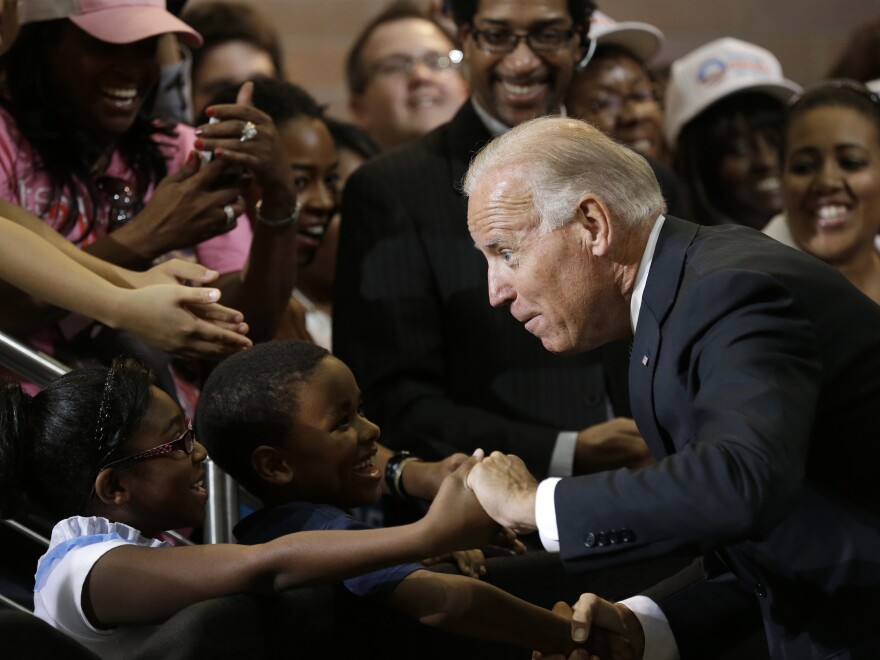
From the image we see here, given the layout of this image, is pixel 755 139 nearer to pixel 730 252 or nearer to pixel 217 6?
pixel 217 6

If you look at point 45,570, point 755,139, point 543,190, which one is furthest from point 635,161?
point 755,139

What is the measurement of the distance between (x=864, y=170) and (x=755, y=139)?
2.14 ft

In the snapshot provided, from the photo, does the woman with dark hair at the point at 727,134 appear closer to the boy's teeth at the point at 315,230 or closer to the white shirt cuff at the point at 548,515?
the boy's teeth at the point at 315,230

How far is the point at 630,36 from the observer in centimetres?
441

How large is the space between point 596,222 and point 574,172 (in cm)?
8

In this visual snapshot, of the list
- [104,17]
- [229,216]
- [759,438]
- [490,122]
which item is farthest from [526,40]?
[759,438]

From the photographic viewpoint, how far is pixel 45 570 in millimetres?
2182

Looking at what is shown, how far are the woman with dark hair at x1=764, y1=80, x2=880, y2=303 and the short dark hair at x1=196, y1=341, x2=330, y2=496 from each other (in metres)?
1.85

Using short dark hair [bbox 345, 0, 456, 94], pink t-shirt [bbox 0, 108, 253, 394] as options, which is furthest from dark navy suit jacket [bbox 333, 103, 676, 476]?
short dark hair [bbox 345, 0, 456, 94]

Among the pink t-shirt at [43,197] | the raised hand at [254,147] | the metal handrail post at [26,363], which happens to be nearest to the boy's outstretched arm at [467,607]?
the metal handrail post at [26,363]

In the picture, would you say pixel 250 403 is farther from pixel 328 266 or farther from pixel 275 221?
pixel 328 266

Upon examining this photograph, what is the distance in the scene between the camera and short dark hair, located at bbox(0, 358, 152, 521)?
88.2 inches

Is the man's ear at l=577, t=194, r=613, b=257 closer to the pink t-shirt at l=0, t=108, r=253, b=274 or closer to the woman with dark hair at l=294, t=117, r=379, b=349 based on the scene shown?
the pink t-shirt at l=0, t=108, r=253, b=274

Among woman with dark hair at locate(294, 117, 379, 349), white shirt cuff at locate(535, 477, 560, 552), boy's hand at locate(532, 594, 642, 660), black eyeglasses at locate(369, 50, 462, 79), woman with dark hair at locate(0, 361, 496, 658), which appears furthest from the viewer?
black eyeglasses at locate(369, 50, 462, 79)
